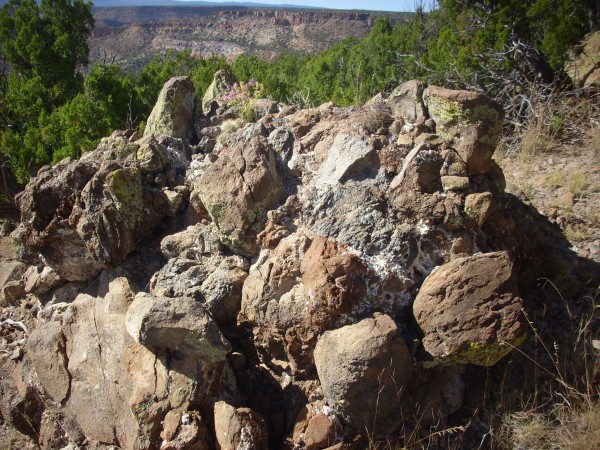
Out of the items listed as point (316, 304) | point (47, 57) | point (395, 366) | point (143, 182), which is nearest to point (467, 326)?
point (395, 366)

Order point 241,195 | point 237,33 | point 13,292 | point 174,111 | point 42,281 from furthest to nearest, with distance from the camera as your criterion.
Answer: point 237,33
point 174,111
point 13,292
point 42,281
point 241,195

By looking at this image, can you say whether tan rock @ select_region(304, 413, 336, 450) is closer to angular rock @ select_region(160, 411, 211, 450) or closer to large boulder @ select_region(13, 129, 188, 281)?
angular rock @ select_region(160, 411, 211, 450)

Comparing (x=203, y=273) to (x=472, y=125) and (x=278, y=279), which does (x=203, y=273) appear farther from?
(x=472, y=125)

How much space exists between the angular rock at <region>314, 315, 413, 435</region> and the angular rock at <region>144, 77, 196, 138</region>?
264 centimetres

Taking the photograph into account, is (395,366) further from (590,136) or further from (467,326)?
(590,136)

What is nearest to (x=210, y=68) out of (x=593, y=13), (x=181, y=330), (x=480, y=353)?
(x=593, y=13)

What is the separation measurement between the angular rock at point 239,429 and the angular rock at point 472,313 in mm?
1006

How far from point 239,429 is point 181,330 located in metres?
0.63

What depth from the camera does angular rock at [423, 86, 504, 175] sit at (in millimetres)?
3189

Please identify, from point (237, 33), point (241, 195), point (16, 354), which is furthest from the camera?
point (237, 33)

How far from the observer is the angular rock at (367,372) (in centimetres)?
241

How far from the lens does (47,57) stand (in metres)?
11.9

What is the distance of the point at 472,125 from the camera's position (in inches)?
127

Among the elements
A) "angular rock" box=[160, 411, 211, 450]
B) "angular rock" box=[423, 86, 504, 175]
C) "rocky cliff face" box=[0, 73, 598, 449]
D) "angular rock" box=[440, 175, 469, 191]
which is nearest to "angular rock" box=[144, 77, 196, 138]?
"rocky cliff face" box=[0, 73, 598, 449]
